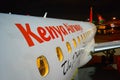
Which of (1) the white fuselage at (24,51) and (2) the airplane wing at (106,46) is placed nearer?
(1) the white fuselage at (24,51)

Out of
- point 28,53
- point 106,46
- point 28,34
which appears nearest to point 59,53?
point 28,34

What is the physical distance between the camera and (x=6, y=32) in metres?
1.94

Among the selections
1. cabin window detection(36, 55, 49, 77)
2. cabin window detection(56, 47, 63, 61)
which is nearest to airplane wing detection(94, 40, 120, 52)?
cabin window detection(56, 47, 63, 61)

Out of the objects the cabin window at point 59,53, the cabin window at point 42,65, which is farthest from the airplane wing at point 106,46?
the cabin window at point 42,65

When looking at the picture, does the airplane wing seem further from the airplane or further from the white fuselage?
the white fuselage

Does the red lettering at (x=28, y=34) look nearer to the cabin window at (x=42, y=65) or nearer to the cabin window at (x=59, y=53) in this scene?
the cabin window at (x=42, y=65)

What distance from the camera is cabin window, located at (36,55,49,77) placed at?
228cm

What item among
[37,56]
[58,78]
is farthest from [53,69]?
[37,56]

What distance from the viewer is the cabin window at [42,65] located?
7.47 feet

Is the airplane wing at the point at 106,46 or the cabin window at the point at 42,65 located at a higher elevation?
the cabin window at the point at 42,65

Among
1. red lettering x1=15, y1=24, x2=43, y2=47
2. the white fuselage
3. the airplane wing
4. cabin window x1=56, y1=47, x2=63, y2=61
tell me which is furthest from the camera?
the airplane wing

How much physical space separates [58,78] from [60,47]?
59 centimetres

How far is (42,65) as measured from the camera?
7.73 ft

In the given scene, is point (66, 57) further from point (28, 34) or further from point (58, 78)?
point (28, 34)
